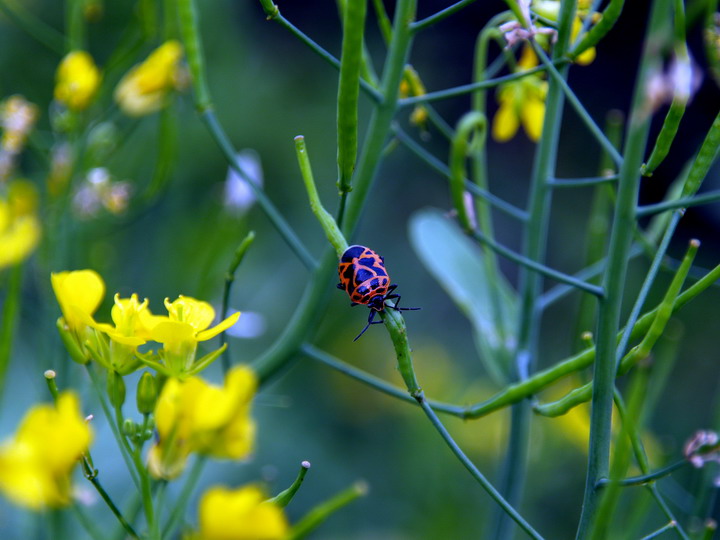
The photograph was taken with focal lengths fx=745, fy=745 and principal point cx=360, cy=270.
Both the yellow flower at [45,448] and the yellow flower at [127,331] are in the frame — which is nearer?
the yellow flower at [45,448]

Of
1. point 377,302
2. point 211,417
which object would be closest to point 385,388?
point 377,302

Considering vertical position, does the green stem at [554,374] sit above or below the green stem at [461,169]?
below

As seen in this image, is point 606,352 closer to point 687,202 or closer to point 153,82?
point 687,202

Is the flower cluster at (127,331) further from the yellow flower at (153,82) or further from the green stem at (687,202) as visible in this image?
the yellow flower at (153,82)

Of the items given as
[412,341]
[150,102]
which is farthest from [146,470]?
[412,341]

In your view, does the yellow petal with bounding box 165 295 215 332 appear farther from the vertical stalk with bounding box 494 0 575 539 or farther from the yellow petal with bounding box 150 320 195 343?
the vertical stalk with bounding box 494 0 575 539

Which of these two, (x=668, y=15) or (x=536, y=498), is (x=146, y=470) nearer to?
(x=668, y=15)

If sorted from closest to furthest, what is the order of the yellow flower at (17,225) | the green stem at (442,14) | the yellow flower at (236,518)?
the yellow flower at (236,518)
the green stem at (442,14)
the yellow flower at (17,225)

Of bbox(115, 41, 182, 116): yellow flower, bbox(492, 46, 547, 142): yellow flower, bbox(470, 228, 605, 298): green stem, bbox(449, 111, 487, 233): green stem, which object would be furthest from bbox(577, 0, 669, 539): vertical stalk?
bbox(115, 41, 182, 116): yellow flower

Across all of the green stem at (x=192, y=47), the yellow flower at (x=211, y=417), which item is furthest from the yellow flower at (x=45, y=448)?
the green stem at (x=192, y=47)
